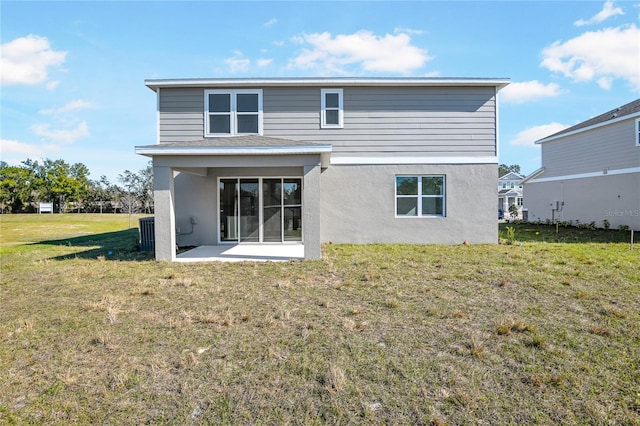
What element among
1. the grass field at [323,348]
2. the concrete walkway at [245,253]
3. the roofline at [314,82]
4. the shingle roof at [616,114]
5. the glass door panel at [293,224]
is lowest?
the grass field at [323,348]

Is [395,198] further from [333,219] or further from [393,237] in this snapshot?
[333,219]

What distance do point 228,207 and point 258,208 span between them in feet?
3.29

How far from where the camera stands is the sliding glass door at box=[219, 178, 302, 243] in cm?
1148

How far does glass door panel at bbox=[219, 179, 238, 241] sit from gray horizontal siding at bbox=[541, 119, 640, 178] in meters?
18.0

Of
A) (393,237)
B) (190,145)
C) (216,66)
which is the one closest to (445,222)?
(393,237)

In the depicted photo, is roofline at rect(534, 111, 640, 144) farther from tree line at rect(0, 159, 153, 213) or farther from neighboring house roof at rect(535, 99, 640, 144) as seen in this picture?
tree line at rect(0, 159, 153, 213)

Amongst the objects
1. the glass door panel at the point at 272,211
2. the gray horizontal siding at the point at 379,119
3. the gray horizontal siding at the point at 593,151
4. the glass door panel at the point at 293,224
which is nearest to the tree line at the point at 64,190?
the gray horizontal siding at the point at 379,119

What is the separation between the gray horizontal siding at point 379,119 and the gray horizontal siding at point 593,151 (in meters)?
10.3

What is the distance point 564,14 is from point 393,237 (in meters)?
9.68

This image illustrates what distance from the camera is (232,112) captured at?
1118cm

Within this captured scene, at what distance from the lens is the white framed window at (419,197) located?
11.3m

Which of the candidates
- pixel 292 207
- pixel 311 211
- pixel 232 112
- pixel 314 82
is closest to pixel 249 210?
pixel 292 207

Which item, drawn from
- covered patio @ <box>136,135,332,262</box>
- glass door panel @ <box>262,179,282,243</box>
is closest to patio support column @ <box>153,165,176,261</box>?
covered patio @ <box>136,135,332,262</box>

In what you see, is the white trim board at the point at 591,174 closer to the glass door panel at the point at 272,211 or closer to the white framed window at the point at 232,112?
the glass door panel at the point at 272,211
